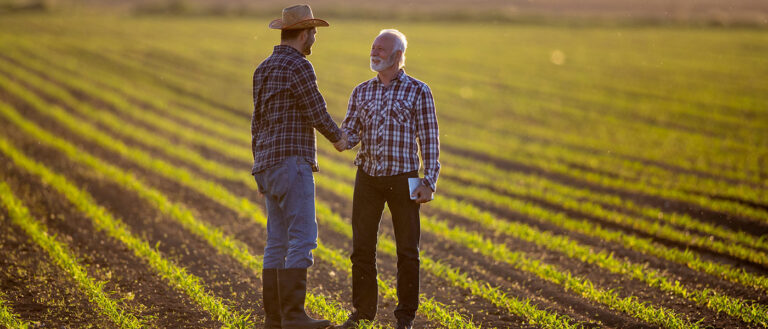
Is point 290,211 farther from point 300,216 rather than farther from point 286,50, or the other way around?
point 286,50

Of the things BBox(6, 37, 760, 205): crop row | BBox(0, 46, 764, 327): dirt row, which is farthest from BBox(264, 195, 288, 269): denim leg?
BBox(6, 37, 760, 205): crop row

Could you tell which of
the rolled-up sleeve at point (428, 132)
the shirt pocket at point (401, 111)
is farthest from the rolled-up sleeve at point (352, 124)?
the rolled-up sleeve at point (428, 132)

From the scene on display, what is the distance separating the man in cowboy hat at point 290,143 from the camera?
4.84 metres

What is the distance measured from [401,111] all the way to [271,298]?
6.08ft

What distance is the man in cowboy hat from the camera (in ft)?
15.9

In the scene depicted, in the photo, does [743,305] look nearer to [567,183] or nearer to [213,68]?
[567,183]

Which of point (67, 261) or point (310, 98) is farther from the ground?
point (310, 98)

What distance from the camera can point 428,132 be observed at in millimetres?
5020

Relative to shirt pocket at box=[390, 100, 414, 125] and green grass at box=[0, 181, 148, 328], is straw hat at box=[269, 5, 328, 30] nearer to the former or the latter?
shirt pocket at box=[390, 100, 414, 125]

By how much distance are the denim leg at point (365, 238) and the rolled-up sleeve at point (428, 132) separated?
1.49ft

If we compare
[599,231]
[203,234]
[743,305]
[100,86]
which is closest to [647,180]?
[599,231]

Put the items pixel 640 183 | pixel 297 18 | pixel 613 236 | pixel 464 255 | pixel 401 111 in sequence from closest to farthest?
pixel 297 18
pixel 401 111
pixel 464 255
pixel 613 236
pixel 640 183

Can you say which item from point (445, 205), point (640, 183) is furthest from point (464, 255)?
point (640, 183)

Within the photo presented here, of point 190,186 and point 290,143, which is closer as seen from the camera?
point 290,143
